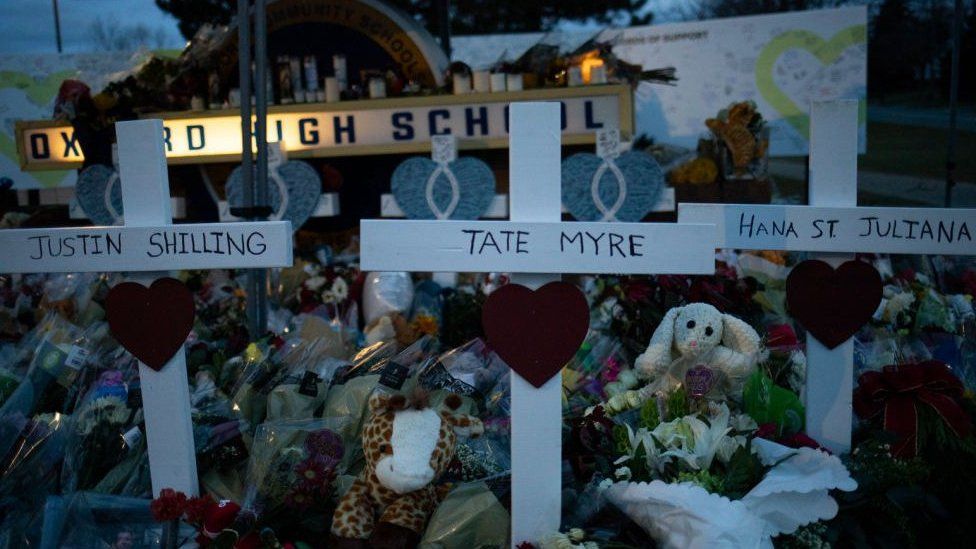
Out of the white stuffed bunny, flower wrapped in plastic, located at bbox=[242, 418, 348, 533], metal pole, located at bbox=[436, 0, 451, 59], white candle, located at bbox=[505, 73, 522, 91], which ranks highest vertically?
metal pole, located at bbox=[436, 0, 451, 59]

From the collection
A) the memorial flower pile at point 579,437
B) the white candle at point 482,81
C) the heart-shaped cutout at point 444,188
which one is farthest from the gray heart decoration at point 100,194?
the white candle at point 482,81

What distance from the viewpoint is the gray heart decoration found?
194 inches

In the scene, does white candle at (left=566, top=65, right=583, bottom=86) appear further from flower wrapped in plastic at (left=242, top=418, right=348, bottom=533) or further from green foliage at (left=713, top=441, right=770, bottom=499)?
green foliage at (left=713, top=441, right=770, bottom=499)

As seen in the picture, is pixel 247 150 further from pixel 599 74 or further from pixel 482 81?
pixel 599 74

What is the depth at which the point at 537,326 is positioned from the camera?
1.71 meters

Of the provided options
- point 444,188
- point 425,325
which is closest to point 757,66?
point 444,188

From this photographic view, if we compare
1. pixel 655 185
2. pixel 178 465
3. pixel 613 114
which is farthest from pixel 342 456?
pixel 613 114

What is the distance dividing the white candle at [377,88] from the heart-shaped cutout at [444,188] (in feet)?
3.63

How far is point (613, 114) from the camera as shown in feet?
16.6

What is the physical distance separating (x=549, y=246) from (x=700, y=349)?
69 centimetres

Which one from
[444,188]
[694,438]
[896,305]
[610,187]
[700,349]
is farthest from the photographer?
[444,188]

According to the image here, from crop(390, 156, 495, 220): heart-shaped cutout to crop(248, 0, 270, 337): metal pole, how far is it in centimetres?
119

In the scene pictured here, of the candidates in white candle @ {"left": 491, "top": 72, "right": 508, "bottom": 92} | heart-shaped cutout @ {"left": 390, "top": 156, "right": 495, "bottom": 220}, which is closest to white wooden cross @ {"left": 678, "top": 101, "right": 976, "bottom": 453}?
heart-shaped cutout @ {"left": 390, "top": 156, "right": 495, "bottom": 220}

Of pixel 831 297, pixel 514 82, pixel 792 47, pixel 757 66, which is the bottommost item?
pixel 831 297
